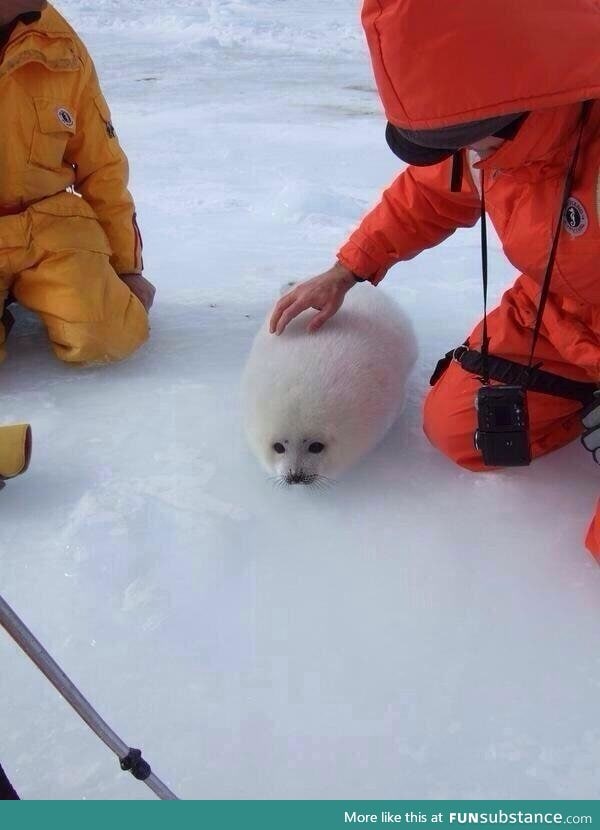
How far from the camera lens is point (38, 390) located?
1.67m

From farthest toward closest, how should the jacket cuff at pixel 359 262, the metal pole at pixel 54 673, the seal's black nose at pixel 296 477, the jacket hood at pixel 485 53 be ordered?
1. the jacket cuff at pixel 359 262
2. the seal's black nose at pixel 296 477
3. the jacket hood at pixel 485 53
4. the metal pole at pixel 54 673

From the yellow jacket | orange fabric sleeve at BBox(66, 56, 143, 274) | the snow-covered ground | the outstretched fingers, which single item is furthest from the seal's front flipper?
orange fabric sleeve at BBox(66, 56, 143, 274)

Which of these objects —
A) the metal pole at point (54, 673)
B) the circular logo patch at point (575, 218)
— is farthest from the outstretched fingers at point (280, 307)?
the metal pole at point (54, 673)

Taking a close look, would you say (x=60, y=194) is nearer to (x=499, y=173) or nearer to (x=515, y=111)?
(x=499, y=173)

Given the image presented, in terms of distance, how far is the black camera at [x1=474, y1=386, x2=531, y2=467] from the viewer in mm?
1294

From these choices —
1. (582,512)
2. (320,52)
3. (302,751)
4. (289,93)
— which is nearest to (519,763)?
(302,751)

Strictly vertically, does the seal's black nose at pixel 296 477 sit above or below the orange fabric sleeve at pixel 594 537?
below

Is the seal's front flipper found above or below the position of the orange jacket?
below

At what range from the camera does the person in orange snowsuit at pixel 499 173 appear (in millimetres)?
901

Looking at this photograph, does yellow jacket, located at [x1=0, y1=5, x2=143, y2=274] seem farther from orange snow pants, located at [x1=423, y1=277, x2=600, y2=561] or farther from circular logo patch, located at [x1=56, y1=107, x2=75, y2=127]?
orange snow pants, located at [x1=423, y1=277, x2=600, y2=561]

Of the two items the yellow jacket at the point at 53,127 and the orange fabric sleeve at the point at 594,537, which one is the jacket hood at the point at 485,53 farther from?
the yellow jacket at the point at 53,127

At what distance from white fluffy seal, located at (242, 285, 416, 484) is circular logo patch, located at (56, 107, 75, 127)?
25.7 inches

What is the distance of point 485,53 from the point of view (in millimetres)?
897

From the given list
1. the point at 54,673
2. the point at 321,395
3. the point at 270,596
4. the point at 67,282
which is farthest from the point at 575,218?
the point at 67,282
